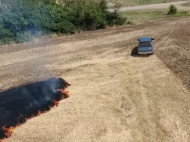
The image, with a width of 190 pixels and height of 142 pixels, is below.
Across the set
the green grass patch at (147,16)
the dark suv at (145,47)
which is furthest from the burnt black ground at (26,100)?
the green grass patch at (147,16)

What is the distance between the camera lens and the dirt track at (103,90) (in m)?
19.0

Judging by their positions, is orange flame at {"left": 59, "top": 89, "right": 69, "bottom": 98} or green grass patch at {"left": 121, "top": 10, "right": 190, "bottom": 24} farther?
green grass patch at {"left": 121, "top": 10, "right": 190, "bottom": 24}

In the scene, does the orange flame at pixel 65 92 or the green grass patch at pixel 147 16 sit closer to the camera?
the orange flame at pixel 65 92

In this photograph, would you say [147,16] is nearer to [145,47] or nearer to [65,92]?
[145,47]

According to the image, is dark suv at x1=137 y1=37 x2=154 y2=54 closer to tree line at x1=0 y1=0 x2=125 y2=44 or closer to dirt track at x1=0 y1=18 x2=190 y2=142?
dirt track at x1=0 y1=18 x2=190 y2=142

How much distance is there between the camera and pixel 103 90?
24234mm

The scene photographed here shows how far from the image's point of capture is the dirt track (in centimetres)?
1895

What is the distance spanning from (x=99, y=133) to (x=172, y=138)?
164 inches

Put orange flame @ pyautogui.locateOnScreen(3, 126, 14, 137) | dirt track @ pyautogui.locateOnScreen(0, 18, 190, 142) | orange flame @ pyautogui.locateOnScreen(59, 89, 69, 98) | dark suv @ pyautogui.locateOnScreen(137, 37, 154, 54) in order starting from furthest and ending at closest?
dark suv @ pyautogui.locateOnScreen(137, 37, 154, 54) → orange flame @ pyautogui.locateOnScreen(59, 89, 69, 98) → dirt track @ pyautogui.locateOnScreen(0, 18, 190, 142) → orange flame @ pyautogui.locateOnScreen(3, 126, 14, 137)

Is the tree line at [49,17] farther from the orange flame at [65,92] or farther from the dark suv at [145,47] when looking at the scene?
the orange flame at [65,92]

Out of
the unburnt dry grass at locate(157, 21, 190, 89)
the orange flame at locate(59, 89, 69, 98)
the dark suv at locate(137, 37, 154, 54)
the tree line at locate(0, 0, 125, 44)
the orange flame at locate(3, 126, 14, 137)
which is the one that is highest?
the tree line at locate(0, 0, 125, 44)

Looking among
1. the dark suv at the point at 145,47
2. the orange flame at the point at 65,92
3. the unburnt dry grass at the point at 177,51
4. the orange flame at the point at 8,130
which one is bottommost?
the orange flame at the point at 8,130

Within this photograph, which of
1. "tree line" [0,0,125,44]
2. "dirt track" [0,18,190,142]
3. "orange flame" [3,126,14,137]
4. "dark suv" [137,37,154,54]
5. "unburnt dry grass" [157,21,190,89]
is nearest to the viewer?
"orange flame" [3,126,14,137]

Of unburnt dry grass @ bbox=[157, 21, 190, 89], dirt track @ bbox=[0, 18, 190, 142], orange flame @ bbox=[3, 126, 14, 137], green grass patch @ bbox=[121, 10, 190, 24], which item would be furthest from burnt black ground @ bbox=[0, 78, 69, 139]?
green grass patch @ bbox=[121, 10, 190, 24]
